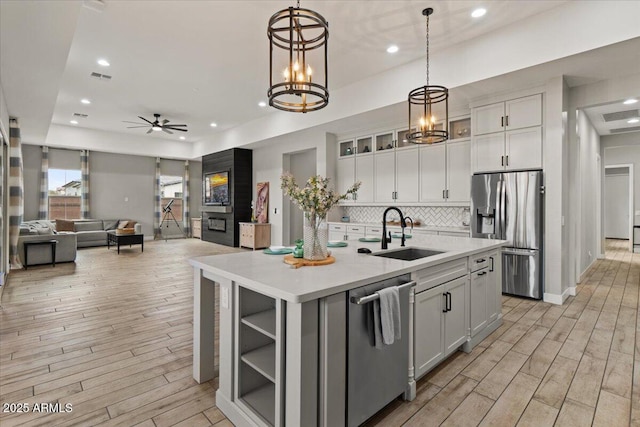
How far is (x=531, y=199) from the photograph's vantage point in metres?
4.16

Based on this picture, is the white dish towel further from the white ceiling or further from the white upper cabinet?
the white upper cabinet

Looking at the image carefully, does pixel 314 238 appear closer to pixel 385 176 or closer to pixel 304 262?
pixel 304 262

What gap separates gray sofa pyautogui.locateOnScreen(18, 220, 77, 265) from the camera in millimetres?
6188

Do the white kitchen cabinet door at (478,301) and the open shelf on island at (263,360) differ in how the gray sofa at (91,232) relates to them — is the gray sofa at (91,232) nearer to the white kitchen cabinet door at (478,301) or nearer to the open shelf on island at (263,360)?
the open shelf on island at (263,360)

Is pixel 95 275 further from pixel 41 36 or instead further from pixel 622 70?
pixel 622 70

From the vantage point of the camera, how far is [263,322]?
1.80 m

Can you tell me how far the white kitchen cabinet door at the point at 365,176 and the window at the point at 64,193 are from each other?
340 inches

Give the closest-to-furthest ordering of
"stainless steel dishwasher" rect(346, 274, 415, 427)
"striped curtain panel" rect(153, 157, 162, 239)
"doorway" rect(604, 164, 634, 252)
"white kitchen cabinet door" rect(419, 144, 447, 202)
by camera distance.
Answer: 1. "stainless steel dishwasher" rect(346, 274, 415, 427)
2. "white kitchen cabinet door" rect(419, 144, 447, 202)
3. "doorway" rect(604, 164, 634, 252)
4. "striped curtain panel" rect(153, 157, 162, 239)

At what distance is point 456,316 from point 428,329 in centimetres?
44

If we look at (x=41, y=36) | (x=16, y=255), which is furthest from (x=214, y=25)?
(x=16, y=255)

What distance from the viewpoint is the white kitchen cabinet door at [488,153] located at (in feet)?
14.7

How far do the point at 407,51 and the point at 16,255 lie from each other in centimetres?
755

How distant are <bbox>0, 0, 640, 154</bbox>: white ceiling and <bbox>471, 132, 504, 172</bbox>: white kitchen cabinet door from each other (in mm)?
Answer: 683

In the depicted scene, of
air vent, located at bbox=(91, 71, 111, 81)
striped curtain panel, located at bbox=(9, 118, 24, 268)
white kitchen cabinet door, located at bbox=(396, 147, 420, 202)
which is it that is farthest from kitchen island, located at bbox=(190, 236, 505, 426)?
striped curtain panel, located at bbox=(9, 118, 24, 268)
